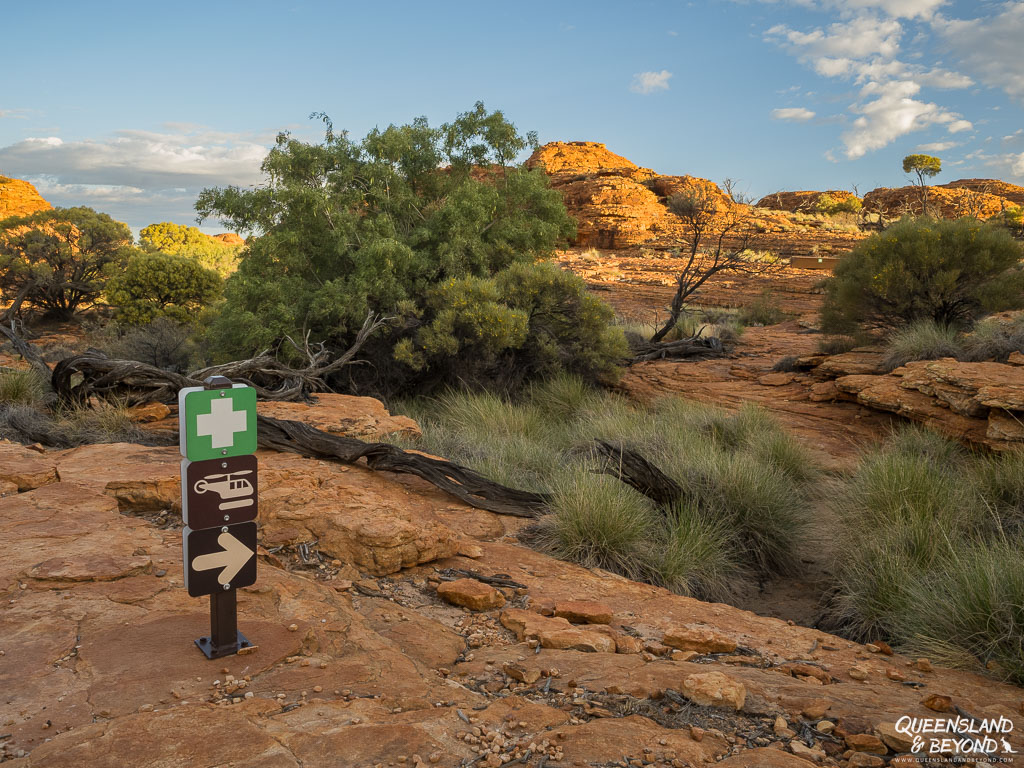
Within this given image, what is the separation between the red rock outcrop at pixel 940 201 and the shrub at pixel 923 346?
86.1ft

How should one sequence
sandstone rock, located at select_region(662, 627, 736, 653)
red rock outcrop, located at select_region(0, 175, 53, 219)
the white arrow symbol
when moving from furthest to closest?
red rock outcrop, located at select_region(0, 175, 53, 219)
sandstone rock, located at select_region(662, 627, 736, 653)
the white arrow symbol

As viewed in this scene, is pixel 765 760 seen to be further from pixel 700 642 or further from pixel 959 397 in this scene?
pixel 959 397

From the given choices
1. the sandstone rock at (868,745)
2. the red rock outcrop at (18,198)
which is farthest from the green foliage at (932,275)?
the red rock outcrop at (18,198)

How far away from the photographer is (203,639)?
9.30 feet

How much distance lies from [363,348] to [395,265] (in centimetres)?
151

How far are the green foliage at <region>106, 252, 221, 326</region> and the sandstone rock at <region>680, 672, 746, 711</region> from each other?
17836mm

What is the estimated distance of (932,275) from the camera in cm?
1112

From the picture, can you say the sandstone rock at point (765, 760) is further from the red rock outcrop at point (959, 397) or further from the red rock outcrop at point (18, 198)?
the red rock outcrop at point (18, 198)

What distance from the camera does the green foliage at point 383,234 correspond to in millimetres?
10984

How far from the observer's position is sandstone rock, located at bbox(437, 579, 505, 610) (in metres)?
3.81

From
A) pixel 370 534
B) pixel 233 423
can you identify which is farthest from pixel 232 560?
pixel 370 534

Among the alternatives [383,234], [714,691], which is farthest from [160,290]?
[714,691]

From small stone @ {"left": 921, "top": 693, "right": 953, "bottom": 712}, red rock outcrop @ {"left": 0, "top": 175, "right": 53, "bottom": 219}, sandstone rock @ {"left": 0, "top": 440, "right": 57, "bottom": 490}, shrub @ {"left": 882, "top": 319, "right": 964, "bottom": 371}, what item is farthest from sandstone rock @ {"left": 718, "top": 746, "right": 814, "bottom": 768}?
red rock outcrop @ {"left": 0, "top": 175, "right": 53, "bottom": 219}

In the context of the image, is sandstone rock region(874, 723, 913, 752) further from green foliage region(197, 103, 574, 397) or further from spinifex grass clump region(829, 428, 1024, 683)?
green foliage region(197, 103, 574, 397)
